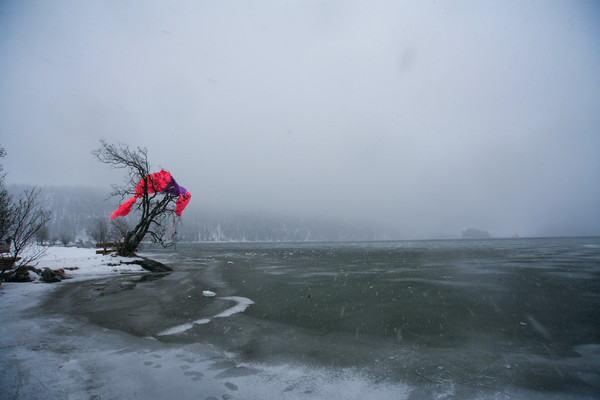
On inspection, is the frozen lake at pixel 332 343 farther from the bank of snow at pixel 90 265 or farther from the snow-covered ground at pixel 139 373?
the bank of snow at pixel 90 265

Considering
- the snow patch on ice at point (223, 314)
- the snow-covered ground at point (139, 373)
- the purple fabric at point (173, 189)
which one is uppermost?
the purple fabric at point (173, 189)

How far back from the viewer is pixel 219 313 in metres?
7.88

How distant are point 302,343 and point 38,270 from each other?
1439 centimetres

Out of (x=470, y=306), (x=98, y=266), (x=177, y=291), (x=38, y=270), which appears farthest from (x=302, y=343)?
(x=98, y=266)

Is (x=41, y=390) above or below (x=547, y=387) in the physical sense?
above

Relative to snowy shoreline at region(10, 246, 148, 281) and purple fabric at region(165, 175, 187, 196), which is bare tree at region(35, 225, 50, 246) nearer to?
snowy shoreline at region(10, 246, 148, 281)

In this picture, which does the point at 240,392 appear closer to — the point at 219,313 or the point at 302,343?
the point at 302,343

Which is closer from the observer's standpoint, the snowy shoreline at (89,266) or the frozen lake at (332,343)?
the frozen lake at (332,343)

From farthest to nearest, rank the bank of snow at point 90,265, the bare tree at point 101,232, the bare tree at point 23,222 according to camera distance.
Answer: the bare tree at point 101,232, the bank of snow at point 90,265, the bare tree at point 23,222

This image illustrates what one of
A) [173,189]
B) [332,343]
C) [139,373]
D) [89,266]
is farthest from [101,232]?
[332,343]

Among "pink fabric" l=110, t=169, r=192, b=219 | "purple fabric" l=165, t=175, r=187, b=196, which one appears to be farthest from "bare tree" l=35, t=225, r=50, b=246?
"purple fabric" l=165, t=175, r=187, b=196

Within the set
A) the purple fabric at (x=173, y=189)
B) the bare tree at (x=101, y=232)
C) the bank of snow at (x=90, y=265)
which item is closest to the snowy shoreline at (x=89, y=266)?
the bank of snow at (x=90, y=265)

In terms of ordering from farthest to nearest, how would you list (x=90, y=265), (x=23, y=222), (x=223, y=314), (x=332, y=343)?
(x=90, y=265) < (x=23, y=222) < (x=223, y=314) < (x=332, y=343)

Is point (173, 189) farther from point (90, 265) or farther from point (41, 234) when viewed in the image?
point (41, 234)
